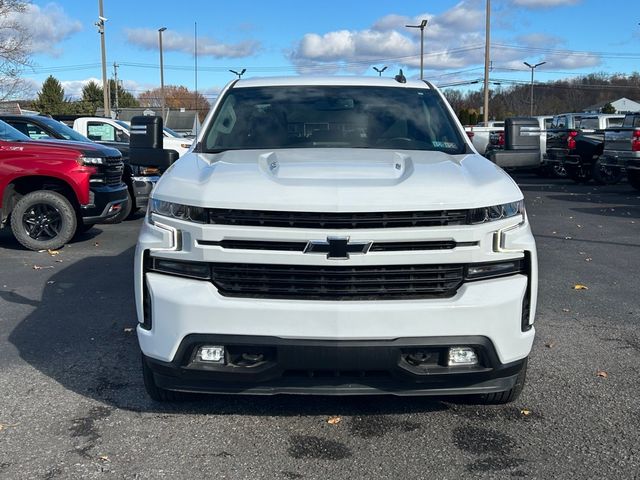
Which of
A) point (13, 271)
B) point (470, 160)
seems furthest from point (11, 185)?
point (470, 160)

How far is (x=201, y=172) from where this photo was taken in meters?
3.73

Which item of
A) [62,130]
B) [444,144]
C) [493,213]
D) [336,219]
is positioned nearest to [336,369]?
[336,219]

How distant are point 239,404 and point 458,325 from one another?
4.86 feet

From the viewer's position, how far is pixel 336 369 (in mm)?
3312

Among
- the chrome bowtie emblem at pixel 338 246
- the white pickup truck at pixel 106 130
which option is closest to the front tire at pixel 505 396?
the chrome bowtie emblem at pixel 338 246

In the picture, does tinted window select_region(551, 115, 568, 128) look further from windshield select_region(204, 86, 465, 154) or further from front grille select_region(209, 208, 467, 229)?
front grille select_region(209, 208, 467, 229)

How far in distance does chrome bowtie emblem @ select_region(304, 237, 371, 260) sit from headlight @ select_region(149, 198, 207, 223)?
0.55 metres

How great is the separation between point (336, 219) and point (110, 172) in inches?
279

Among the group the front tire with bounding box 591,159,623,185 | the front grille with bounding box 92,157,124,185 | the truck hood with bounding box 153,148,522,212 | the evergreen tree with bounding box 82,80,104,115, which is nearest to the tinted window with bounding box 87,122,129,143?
the front grille with bounding box 92,157,124,185

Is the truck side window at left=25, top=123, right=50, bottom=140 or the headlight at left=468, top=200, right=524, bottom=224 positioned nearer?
the headlight at left=468, top=200, right=524, bottom=224

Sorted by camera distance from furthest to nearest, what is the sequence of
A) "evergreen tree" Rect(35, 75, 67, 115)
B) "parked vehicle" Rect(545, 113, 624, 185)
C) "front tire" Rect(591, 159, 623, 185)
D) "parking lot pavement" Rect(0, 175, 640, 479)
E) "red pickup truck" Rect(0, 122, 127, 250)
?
"evergreen tree" Rect(35, 75, 67, 115) < "parked vehicle" Rect(545, 113, 624, 185) < "front tire" Rect(591, 159, 623, 185) < "red pickup truck" Rect(0, 122, 127, 250) < "parking lot pavement" Rect(0, 175, 640, 479)

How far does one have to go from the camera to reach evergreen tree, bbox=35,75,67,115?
6488cm

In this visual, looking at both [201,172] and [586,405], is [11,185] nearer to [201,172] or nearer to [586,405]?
[201,172]

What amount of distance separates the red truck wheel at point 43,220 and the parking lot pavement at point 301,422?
3573 millimetres
